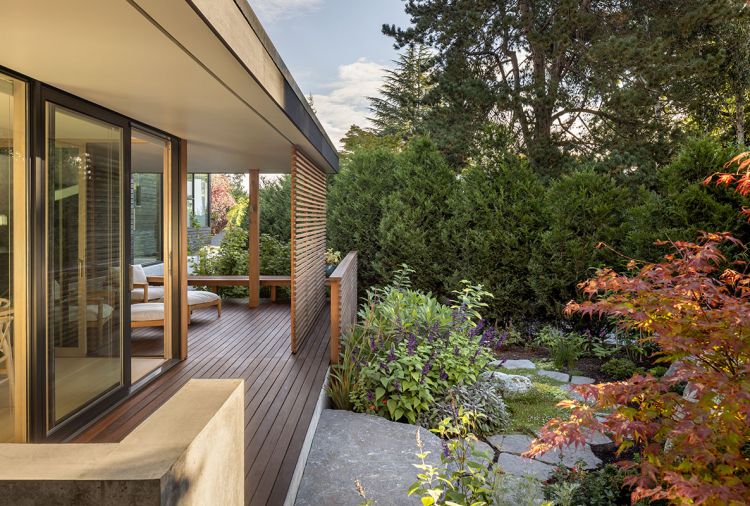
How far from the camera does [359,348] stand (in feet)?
16.1

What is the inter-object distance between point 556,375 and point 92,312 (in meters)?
4.88

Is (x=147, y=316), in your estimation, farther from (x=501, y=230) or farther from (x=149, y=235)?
(x=501, y=230)

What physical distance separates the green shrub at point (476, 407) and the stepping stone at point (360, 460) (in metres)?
0.41

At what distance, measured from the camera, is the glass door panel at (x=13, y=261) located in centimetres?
267

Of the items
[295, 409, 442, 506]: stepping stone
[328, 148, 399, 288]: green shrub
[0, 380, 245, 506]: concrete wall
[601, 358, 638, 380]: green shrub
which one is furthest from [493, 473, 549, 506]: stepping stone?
→ [328, 148, 399, 288]: green shrub

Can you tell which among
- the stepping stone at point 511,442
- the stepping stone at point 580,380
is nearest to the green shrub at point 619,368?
the stepping stone at point 580,380

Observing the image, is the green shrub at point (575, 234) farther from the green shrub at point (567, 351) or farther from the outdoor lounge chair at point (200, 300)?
the outdoor lounge chair at point (200, 300)

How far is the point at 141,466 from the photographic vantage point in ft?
3.62

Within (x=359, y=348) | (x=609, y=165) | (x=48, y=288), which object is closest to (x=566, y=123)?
(x=609, y=165)

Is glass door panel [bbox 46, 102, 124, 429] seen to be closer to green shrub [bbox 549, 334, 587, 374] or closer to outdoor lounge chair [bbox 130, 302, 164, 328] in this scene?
outdoor lounge chair [bbox 130, 302, 164, 328]

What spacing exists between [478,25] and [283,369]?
8167mm

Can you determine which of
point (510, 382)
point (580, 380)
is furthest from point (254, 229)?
point (580, 380)

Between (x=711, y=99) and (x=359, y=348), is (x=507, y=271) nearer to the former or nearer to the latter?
(x=359, y=348)

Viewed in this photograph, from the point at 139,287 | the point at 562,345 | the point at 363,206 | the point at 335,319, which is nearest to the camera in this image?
the point at 335,319
